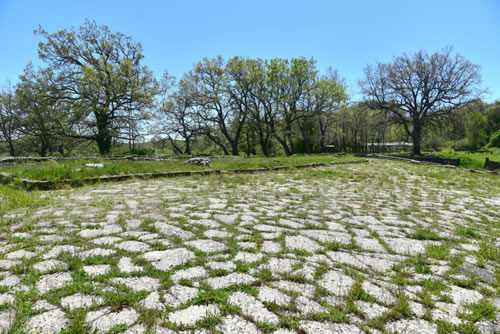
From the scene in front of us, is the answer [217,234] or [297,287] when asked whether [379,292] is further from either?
[217,234]

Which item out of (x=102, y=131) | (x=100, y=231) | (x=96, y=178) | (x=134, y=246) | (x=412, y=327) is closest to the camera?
(x=412, y=327)

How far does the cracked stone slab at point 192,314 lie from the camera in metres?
1.60

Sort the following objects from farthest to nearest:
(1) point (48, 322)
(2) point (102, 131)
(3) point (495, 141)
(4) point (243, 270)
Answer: (3) point (495, 141), (2) point (102, 131), (4) point (243, 270), (1) point (48, 322)

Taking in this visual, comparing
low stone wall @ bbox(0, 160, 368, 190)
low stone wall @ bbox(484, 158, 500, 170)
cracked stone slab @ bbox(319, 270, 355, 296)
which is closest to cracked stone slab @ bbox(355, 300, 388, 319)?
cracked stone slab @ bbox(319, 270, 355, 296)

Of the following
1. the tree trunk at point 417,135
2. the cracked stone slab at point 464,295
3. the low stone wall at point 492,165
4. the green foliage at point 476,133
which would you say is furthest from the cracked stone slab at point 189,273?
the green foliage at point 476,133

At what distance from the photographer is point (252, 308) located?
175 cm

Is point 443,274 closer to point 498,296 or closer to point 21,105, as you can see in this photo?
point 498,296

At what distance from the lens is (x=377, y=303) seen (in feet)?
6.16

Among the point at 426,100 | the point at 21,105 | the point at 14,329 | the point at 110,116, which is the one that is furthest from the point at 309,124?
the point at 14,329

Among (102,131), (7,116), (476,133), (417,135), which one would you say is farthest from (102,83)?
(476,133)

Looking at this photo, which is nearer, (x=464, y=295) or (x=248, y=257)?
(x=464, y=295)

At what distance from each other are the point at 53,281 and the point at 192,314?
119cm

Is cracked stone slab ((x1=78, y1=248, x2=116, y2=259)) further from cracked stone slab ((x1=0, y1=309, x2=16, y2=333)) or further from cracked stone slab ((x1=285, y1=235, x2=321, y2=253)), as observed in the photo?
cracked stone slab ((x1=285, y1=235, x2=321, y2=253))

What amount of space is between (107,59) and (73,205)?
998 inches
